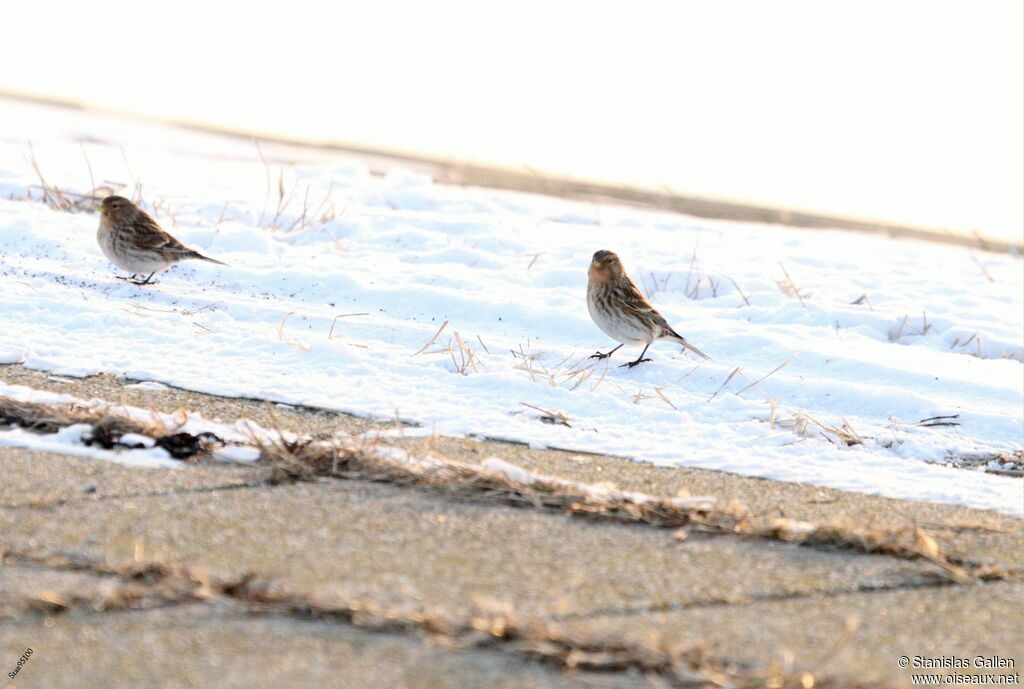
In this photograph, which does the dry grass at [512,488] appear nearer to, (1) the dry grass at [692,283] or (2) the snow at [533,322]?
(2) the snow at [533,322]

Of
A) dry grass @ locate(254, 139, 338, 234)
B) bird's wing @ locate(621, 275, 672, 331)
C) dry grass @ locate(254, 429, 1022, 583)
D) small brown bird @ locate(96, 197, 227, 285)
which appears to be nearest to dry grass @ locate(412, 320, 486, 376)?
bird's wing @ locate(621, 275, 672, 331)

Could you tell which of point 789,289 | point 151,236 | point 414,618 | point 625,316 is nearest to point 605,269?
point 625,316

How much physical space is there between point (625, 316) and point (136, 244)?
2561 millimetres

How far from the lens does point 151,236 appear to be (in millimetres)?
6906

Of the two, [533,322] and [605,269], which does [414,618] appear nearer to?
[533,322]

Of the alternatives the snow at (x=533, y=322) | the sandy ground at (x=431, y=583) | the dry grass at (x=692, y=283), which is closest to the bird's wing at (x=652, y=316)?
the snow at (x=533, y=322)

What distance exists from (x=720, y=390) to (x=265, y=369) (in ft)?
6.21

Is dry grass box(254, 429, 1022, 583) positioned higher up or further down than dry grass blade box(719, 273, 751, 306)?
further down

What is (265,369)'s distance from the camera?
4.82 meters

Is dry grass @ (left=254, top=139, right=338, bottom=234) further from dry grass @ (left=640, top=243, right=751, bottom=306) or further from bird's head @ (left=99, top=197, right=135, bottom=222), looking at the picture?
dry grass @ (left=640, top=243, right=751, bottom=306)

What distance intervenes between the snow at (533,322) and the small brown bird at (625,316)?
5.4 inches

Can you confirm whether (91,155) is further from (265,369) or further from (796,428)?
(796,428)

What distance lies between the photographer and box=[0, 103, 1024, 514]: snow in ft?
14.9

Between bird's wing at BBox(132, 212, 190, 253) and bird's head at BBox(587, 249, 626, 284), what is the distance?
7.54 ft
